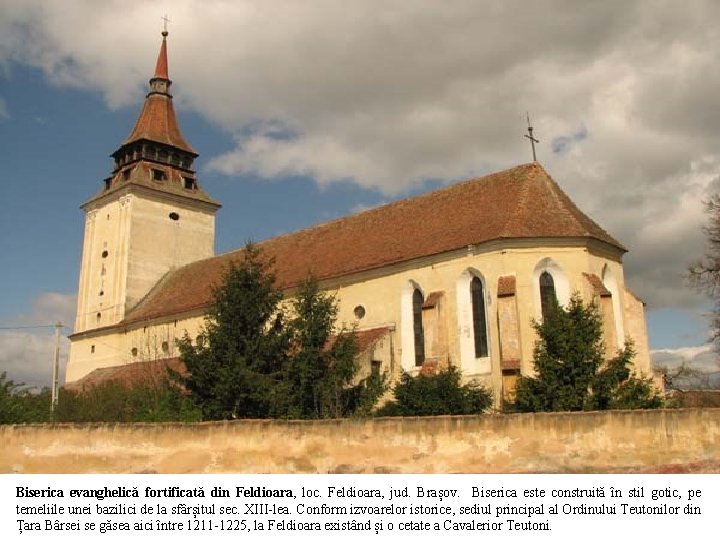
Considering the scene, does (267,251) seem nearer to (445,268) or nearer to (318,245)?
(318,245)

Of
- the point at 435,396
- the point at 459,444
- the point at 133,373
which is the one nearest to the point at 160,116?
the point at 133,373

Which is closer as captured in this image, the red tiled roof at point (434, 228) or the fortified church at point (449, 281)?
the fortified church at point (449, 281)

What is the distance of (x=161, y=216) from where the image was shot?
38.3m

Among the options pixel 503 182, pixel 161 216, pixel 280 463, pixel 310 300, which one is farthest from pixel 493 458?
pixel 161 216

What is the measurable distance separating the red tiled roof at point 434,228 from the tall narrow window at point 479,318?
1398mm

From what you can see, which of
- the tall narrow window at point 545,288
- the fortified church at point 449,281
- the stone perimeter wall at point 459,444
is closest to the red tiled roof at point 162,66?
the fortified church at point 449,281

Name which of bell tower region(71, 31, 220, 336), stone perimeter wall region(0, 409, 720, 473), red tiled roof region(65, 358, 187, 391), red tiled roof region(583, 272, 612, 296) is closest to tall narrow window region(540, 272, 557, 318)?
red tiled roof region(583, 272, 612, 296)

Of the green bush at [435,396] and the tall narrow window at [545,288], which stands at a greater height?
the tall narrow window at [545,288]

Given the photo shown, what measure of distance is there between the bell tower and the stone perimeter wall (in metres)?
24.7

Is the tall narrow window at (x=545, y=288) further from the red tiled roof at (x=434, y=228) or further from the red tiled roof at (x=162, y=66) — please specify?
the red tiled roof at (x=162, y=66)

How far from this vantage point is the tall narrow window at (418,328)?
23578 mm

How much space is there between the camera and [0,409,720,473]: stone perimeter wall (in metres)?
12.4

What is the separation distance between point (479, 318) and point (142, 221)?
22.1 m
